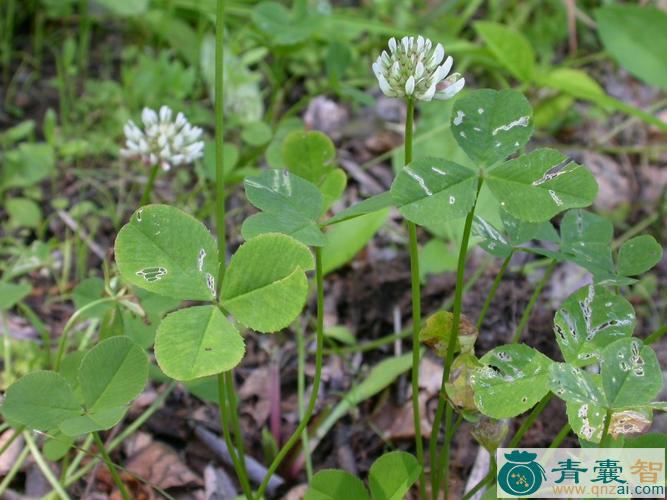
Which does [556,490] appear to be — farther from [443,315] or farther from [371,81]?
[371,81]

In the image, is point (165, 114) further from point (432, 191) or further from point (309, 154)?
point (432, 191)

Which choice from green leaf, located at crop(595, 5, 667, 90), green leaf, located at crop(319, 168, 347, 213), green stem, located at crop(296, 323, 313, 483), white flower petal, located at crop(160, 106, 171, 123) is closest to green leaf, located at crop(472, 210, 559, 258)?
green leaf, located at crop(319, 168, 347, 213)

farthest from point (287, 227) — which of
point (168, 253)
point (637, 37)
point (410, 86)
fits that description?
point (637, 37)

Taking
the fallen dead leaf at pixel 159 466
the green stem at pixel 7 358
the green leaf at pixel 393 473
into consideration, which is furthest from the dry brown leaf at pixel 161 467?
the green leaf at pixel 393 473

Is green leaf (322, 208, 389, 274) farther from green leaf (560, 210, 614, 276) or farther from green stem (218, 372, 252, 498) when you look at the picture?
green stem (218, 372, 252, 498)

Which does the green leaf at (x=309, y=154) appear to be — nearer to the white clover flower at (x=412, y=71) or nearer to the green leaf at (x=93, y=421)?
the white clover flower at (x=412, y=71)

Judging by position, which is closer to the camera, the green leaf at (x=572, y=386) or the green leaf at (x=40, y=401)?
the green leaf at (x=572, y=386)
